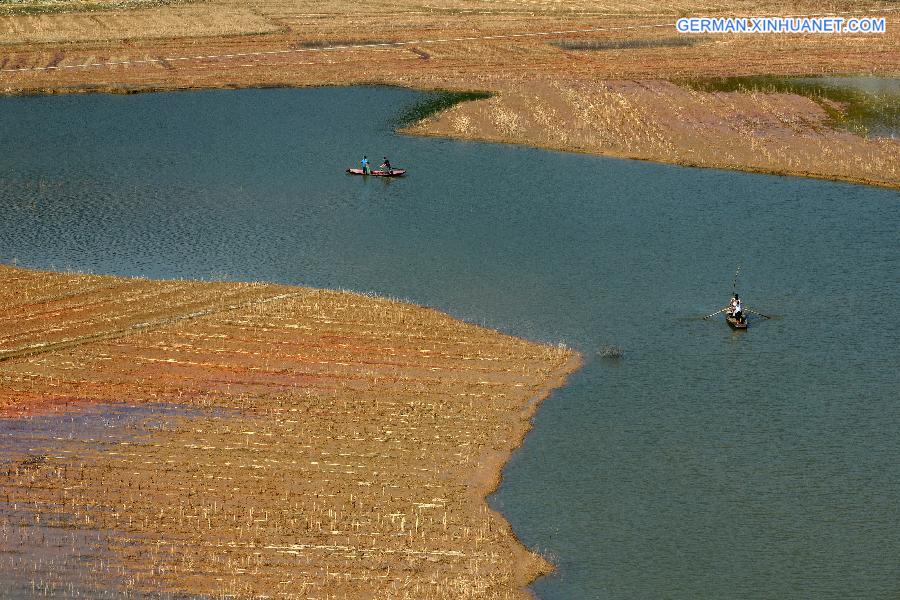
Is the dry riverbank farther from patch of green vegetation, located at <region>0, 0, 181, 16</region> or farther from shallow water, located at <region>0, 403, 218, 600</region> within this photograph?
patch of green vegetation, located at <region>0, 0, 181, 16</region>

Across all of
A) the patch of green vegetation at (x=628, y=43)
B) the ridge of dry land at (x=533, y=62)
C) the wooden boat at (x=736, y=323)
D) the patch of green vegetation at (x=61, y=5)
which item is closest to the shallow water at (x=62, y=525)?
the wooden boat at (x=736, y=323)

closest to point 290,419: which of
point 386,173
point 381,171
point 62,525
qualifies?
point 62,525

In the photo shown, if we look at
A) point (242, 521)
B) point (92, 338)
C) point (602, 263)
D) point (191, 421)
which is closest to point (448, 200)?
point (602, 263)

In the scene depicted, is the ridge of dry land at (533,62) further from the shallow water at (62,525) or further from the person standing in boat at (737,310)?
the shallow water at (62,525)

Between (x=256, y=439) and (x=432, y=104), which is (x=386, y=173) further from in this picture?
(x=256, y=439)

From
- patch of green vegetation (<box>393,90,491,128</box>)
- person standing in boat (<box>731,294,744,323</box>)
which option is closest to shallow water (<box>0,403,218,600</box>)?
person standing in boat (<box>731,294,744,323</box>)

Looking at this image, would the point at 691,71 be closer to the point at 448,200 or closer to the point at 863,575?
the point at 448,200
